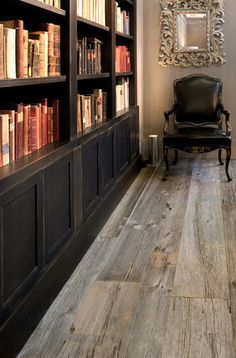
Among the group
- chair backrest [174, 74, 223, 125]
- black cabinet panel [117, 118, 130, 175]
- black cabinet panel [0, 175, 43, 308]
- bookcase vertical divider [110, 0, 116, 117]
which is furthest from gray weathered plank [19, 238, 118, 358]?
chair backrest [174, 74, 223, 125]

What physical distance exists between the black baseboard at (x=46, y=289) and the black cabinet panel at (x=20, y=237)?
80 mm

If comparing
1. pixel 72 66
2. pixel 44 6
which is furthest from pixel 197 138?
pixel 44 6

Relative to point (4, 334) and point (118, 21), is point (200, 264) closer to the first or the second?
point (4, 334)

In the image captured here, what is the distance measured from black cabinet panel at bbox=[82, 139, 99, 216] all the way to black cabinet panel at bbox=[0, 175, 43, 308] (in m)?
0.94

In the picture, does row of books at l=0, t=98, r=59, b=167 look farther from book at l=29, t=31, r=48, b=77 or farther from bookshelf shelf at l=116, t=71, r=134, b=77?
bookshelf shelf at l=116, t=71, r=134, b=77

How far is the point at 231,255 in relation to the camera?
324cm

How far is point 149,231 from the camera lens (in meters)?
3.75

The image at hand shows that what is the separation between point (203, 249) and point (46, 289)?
1214mm

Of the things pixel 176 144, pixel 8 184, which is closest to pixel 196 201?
pixel 176 144

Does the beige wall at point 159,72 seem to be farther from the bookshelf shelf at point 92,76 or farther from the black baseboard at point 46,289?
the black baseboard at point 46,289

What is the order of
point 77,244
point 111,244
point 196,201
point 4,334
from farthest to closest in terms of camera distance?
point 196,201, point 111,244, point 77,244, point 4,334

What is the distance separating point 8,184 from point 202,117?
4.17 metres

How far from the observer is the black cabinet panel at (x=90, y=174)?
3307 mm

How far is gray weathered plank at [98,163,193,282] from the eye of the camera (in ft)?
9.99
